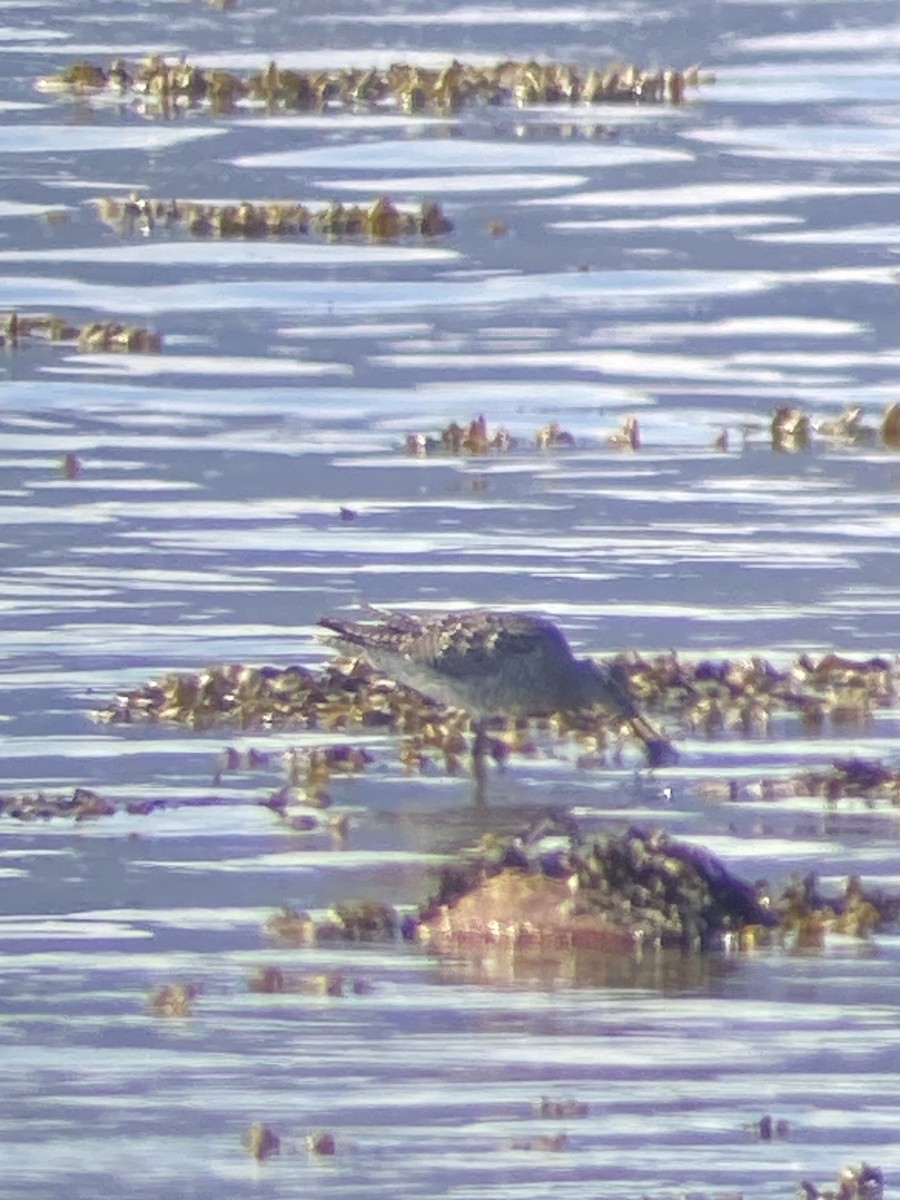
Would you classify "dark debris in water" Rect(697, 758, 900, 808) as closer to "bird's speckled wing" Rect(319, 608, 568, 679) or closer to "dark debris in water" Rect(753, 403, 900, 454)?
"bird's speckled wing" Rect(319, 608, 568, 679)

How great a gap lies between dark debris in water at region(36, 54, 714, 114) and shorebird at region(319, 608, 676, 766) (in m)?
18.7

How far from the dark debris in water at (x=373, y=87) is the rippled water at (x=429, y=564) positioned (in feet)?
1.22

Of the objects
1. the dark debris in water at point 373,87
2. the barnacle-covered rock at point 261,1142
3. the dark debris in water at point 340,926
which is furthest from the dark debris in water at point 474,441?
the dark debris in water at point 373,87

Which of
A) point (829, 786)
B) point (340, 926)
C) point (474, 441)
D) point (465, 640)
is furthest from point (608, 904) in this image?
point (474, 441)

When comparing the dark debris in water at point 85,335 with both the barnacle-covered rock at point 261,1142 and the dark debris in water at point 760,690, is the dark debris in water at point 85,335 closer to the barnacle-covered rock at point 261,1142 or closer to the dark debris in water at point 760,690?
the dark debris in water at point 760,690

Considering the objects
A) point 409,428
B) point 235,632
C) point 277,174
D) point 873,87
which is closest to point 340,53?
point 873,87

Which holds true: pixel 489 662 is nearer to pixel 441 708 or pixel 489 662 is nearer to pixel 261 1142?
pixel 441 708

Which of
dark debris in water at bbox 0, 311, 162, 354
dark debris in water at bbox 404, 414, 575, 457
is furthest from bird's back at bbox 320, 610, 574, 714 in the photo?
dark debris in water at bbox 0, 311, 162, 354

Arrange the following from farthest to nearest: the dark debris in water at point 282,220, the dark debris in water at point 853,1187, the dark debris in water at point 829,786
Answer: the dark debris in water at point 282,220
the dark debris in water at point 829,786
the dark debris in water at point 853,1187

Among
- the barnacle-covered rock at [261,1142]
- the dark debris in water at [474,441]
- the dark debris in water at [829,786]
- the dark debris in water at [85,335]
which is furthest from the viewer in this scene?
the dark debris in water at [85,335]

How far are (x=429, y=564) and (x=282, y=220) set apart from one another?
938 cm

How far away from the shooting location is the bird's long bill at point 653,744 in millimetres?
12508

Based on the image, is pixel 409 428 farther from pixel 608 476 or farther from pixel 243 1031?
pixel 243 1031

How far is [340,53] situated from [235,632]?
22765mm
